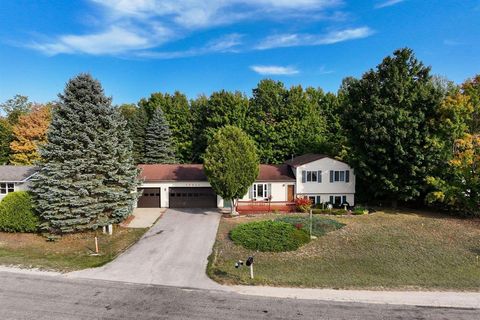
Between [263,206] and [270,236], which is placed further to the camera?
[263,206]

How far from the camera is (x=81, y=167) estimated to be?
2203 centimetres

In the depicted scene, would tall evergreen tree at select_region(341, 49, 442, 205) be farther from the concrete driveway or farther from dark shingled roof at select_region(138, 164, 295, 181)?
the concrete driveway

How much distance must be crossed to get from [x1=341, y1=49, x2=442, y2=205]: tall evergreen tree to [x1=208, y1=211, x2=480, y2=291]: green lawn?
4317mm

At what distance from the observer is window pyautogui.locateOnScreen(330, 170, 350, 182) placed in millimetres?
30406

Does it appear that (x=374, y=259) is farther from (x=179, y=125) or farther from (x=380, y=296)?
(x=179, y=125)

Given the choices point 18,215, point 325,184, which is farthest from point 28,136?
point 325,184

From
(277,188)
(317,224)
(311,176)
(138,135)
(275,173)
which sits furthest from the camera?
(138,135)

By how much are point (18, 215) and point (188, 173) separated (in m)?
14.2

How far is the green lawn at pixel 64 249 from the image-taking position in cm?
1744

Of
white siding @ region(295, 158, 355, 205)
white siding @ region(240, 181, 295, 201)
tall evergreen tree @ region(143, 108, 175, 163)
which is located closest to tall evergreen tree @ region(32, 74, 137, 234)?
white siding @ region(240, 181, 295, 201)

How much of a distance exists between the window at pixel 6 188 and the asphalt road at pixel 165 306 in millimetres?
16606

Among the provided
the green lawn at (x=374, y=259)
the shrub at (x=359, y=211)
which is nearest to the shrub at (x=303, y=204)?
the shrub at (x=359, y=211)

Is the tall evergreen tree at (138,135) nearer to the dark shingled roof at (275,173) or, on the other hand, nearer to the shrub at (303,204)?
the dark shingled roof at (275,173)

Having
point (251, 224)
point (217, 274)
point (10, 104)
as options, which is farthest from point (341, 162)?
point (10, 104)
